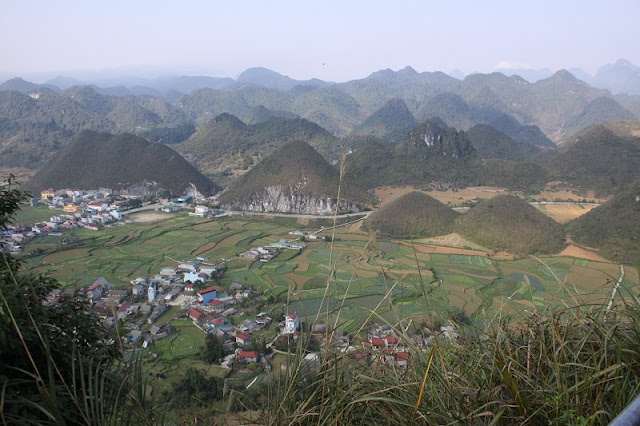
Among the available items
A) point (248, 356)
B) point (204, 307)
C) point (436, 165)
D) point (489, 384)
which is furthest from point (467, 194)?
point (489, 384)

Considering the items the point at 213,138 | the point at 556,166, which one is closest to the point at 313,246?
the point at 556,166

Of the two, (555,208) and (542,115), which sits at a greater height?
(542,115)

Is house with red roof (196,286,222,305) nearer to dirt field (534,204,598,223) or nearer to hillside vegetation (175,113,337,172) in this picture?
dirt field (534,204,598,223)

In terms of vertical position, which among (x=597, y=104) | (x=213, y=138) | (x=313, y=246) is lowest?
(x=313, y=246)

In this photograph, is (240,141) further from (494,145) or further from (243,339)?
(243,339)

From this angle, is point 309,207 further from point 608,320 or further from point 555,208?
point 608,320

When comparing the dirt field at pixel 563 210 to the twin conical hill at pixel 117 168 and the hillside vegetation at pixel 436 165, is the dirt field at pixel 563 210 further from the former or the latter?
the twin conical hill at pixel 117 168

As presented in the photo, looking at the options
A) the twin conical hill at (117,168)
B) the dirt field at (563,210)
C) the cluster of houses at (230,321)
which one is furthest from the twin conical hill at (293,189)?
the cluster of houses at (230,321)
